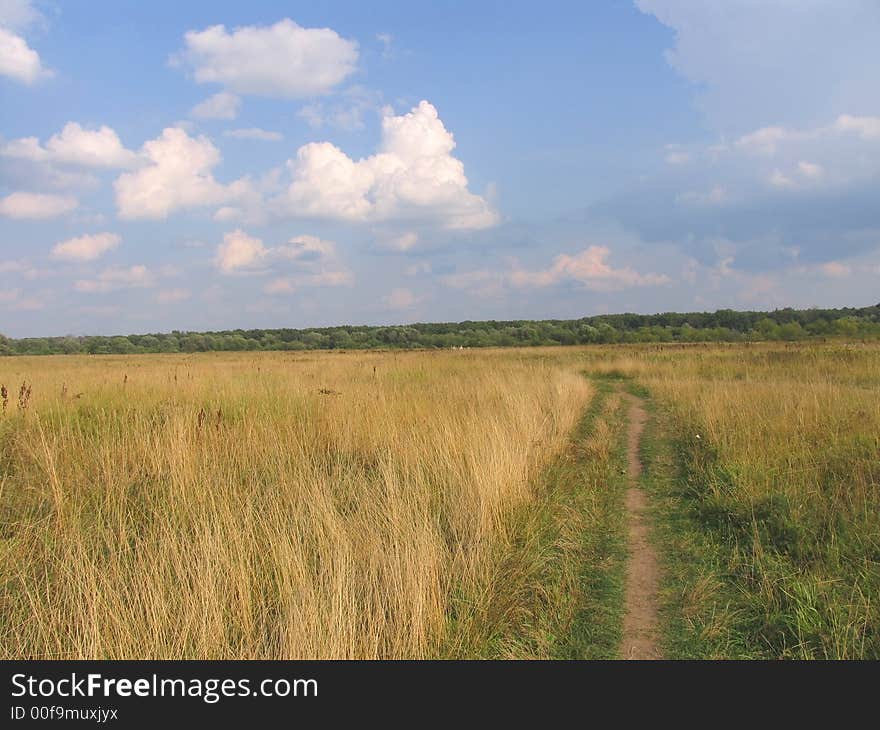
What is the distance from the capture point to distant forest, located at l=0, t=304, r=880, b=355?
67.1m

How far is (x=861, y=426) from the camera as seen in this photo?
749 cm

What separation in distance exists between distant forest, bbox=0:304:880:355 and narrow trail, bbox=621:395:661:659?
59.5 meters

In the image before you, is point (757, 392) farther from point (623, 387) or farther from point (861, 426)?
point (623, 387)

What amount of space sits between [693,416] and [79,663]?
10350 mm

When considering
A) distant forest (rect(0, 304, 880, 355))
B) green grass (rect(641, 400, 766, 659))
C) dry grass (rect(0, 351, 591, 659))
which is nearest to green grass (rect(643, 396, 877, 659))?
green grass (rect(641, 400, 766, 659))

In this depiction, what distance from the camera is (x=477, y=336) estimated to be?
285 ft

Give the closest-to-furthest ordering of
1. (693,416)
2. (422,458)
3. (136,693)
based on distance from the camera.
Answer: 1. (136,693)
2. (422,458)
3. (693,416)

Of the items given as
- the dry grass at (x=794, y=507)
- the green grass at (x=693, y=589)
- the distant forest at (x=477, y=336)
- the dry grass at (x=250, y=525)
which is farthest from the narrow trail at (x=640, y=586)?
the distant forest at (x=477, y=336)

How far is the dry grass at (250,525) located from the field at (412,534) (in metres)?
0.03

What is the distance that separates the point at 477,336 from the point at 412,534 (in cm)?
8348

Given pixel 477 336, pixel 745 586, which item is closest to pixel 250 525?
pixel 745 586

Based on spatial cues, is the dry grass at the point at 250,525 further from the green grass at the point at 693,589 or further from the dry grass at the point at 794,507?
the dry grass at the point at 794,507

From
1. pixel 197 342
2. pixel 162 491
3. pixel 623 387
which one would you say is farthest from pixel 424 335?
pixel 162 491

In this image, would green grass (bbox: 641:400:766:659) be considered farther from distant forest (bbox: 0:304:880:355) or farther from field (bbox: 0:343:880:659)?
distant forest (bbox: 0:304:880:355)
